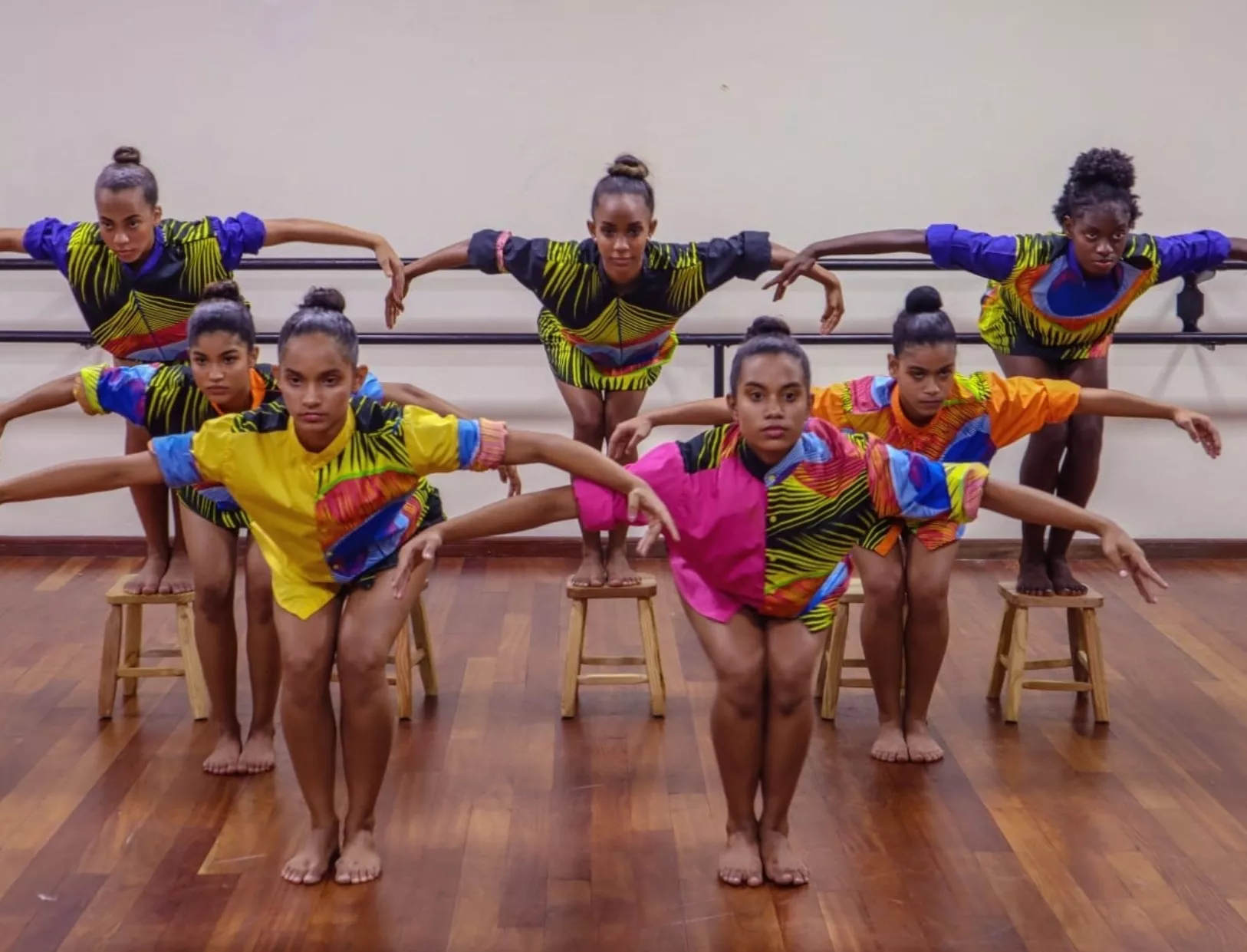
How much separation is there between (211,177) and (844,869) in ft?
11.1

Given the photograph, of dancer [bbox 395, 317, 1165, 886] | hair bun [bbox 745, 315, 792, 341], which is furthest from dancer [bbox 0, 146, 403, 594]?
dancer [bbox 395, 317, 1165, 886]

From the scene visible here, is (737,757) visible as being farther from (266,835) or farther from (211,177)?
(211,177)

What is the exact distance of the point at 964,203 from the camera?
5.02 meters

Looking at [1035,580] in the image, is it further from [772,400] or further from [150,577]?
[150,577]

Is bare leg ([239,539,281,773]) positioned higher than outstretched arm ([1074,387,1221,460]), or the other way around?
outstretched arm ([1074,387,1221,460])

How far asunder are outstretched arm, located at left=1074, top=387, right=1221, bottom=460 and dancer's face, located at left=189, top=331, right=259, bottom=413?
178cm

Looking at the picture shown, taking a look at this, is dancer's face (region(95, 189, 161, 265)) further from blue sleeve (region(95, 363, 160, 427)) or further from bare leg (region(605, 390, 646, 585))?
bare leg (region(605, 390, 646, 585))

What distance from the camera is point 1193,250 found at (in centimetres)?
368

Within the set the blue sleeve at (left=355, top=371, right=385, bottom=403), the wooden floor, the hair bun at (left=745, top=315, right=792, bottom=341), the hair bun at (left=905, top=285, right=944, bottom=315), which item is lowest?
the wooden floor

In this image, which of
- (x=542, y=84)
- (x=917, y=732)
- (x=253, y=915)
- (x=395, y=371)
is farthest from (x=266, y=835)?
(x=542, y=84)

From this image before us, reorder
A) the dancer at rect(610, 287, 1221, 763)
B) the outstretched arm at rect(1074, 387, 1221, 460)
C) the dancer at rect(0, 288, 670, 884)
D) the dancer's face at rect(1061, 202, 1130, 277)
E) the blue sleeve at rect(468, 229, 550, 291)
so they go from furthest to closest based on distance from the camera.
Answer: the blue sleeve at rect(468, 229, 550, 291)
the dancer's face at rect(1061, 202, 1130, 277)
the dancer at rect(610, 287, 1221, 763)
the outstretched arm at rect(1074, 387, 1221, 460)
the dancer at rect(0, 288, 670, 884)

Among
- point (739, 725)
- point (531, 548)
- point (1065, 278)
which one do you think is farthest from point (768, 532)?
point (531, 548)

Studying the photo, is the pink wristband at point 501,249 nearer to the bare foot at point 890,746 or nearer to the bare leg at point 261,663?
the bare leg at point 261,663

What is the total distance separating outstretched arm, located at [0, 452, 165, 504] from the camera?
2.51 m
